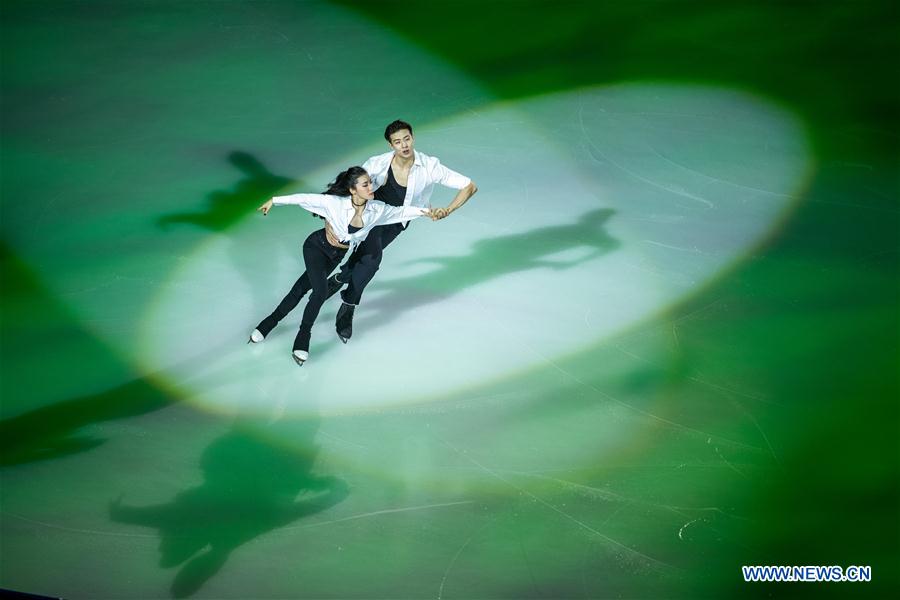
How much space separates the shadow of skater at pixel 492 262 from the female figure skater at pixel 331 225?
52cm

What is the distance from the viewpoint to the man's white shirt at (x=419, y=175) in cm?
694

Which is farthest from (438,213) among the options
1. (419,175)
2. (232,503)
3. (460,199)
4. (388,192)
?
(232,503)

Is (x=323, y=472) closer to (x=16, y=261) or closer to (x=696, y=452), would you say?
(x=696, y=452)

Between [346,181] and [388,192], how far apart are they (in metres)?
0.66

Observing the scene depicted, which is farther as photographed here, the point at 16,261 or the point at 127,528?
the point at 16,261

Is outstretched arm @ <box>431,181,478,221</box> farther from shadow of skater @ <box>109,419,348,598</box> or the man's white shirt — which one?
shadow of skater @ <box>109,419,348,598</box>

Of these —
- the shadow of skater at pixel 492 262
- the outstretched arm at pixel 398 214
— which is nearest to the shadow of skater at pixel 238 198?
the shadow of skater at pixel 492 262

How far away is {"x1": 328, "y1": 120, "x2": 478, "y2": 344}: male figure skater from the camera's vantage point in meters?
6.86

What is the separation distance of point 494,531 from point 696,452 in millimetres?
1311

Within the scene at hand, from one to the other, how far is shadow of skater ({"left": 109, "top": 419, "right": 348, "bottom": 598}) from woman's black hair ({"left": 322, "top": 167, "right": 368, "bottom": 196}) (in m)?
1.46

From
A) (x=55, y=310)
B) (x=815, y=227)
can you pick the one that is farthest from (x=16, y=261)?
(x=815, y=227)

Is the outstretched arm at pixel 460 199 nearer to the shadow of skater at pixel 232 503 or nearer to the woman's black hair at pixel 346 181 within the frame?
the woman's black hair at pixel 346 181

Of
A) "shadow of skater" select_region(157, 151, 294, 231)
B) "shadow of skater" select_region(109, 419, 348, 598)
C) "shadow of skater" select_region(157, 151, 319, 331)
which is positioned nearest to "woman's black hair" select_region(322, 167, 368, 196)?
"shadow of skater" select_region(157, 151, 319, 331)

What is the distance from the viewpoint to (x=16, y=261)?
7953mm
